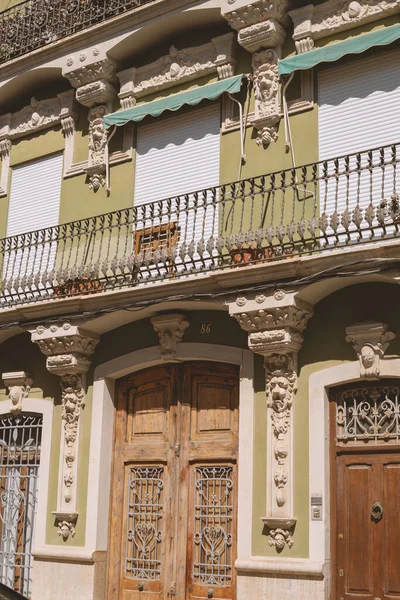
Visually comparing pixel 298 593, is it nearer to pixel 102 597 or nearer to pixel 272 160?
pixel 102 597

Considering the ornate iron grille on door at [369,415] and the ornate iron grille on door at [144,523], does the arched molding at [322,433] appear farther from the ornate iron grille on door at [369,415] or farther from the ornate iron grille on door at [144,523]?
the ornate iron grille on door at [144,523]

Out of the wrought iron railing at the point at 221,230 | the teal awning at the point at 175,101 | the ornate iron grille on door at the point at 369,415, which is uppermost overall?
the teal awning at the point at 175,101

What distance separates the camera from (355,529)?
8.95 m

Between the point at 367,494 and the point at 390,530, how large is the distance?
0.45 meters

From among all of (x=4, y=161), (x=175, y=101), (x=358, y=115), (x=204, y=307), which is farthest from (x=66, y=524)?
(x=358, y=115)

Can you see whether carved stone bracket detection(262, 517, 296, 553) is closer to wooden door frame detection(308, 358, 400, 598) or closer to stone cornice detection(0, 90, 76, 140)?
wooden door frame detection(308, 358, 400, 598)

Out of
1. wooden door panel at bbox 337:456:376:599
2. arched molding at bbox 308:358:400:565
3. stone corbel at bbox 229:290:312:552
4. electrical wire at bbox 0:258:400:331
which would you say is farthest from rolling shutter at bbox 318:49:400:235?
wooden door panel at bbox 337:456:376:599

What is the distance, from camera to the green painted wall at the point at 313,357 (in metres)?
9.05

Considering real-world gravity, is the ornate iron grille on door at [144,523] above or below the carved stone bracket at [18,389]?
below

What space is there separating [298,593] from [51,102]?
8.07 meters

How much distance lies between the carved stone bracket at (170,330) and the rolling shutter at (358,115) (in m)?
2.23

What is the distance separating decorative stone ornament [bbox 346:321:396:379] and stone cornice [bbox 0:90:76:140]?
595 cm

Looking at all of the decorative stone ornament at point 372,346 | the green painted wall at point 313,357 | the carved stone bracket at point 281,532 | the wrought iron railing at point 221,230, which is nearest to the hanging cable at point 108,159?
the wrought iron railing at point 221,230

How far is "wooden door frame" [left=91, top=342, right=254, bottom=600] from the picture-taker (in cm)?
951
